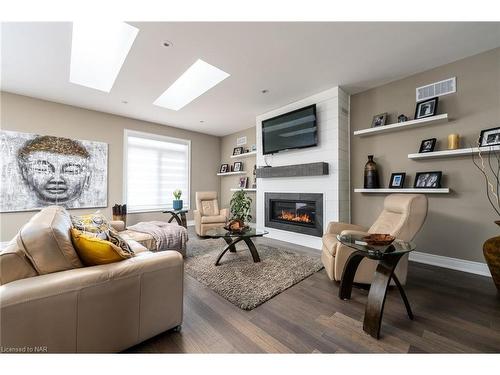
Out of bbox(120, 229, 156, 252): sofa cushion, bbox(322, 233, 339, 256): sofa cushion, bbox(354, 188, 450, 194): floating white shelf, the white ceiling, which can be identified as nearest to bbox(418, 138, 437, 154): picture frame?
bbox(354, 188, 450, 194): floating white shelf

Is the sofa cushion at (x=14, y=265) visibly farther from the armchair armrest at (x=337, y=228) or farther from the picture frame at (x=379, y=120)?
the picture frame at (x=379, y=120)

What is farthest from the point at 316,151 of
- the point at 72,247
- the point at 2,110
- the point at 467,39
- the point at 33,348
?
the point at 2,110

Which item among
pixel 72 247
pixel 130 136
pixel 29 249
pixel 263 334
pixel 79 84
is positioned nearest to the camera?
pixel 29 249

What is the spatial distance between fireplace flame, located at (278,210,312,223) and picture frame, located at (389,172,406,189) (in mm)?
1385

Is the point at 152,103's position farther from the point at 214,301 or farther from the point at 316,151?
the point at 214,301

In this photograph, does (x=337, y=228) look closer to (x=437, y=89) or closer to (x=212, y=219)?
(x=437, y=89)

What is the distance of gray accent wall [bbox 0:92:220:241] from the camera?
346 centimetres

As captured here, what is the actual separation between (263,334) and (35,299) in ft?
4.25

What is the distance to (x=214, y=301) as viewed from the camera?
1866 millimetres

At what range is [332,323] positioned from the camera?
1545mm

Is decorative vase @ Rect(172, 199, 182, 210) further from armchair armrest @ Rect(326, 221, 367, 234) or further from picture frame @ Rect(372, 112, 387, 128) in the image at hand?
picture frame @ Rect(372, 112, 387, 128)

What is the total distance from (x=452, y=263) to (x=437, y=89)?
7.47 feet

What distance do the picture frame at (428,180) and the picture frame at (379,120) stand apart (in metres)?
0.90

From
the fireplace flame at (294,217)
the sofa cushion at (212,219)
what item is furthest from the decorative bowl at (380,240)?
the sofa cushion at (212,219)
